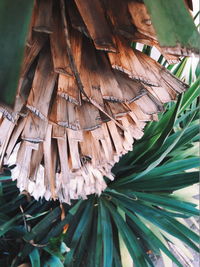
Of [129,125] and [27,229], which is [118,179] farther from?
[129,125]

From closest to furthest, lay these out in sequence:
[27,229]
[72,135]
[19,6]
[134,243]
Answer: [19,6] → [72,135] → [134,243] → [27,229]

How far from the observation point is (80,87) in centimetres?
34

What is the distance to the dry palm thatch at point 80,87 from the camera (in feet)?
1.09

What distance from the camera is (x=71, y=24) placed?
0.36 meters

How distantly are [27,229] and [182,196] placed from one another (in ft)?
1.60

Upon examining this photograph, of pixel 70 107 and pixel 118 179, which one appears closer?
pixel 70 107

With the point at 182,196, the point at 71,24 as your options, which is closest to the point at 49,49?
the point at 71,24

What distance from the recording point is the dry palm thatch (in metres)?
0.33

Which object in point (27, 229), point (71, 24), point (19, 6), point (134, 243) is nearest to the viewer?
point (19, 6)

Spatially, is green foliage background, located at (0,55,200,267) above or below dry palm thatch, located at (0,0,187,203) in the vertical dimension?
below

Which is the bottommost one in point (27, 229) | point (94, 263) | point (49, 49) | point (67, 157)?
point (94, 263)

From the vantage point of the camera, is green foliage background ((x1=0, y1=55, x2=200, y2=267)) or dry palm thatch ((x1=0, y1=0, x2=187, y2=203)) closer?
dry palm thatch ((x1=0, y1=0, x2=187, y2=203))

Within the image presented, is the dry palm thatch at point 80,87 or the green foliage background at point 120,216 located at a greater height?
the dry palm thatch at point 80,87

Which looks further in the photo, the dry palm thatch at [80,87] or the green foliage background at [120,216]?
the green foliage background at [120,216]
